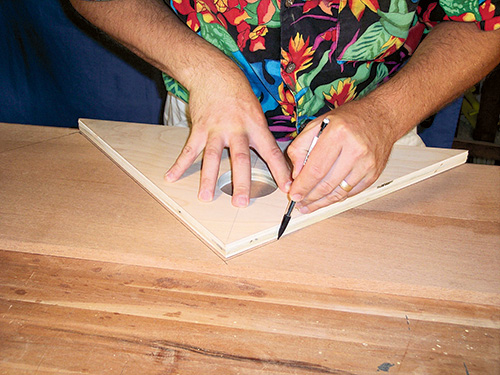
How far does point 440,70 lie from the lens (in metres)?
1.11

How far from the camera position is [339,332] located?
0.67m

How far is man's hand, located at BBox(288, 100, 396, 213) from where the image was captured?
2.82ft

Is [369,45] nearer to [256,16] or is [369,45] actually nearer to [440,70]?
[440,70]

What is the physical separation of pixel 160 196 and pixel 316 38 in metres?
0.62

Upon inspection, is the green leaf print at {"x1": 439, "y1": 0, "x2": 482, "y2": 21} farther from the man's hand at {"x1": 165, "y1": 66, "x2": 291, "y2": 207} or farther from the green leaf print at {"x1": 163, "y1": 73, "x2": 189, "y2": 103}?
the green leaf print at {"x1": 163, "y1": 73, "x2": 189, "y2": 103}

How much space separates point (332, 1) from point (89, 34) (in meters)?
1.41

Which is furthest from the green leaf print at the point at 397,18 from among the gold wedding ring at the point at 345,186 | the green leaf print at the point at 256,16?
the gold wedding ring at the point at 345,186

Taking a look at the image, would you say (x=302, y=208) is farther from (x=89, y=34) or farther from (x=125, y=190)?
(x=89, y=34)

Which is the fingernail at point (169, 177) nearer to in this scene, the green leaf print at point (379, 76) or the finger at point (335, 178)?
the finger at point (335, 178)

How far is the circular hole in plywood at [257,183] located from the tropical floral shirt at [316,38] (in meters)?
0.34

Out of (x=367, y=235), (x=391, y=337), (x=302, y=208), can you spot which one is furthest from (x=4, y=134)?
(x=391, y=337)

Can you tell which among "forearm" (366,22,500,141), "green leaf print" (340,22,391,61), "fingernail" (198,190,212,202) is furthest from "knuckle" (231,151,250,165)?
"green leaf print" (340,22,391,61)

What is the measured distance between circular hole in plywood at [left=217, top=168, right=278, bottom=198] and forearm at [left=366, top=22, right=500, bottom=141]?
1.05 ft

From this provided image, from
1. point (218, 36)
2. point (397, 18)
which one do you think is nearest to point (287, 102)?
point (218, 36)
